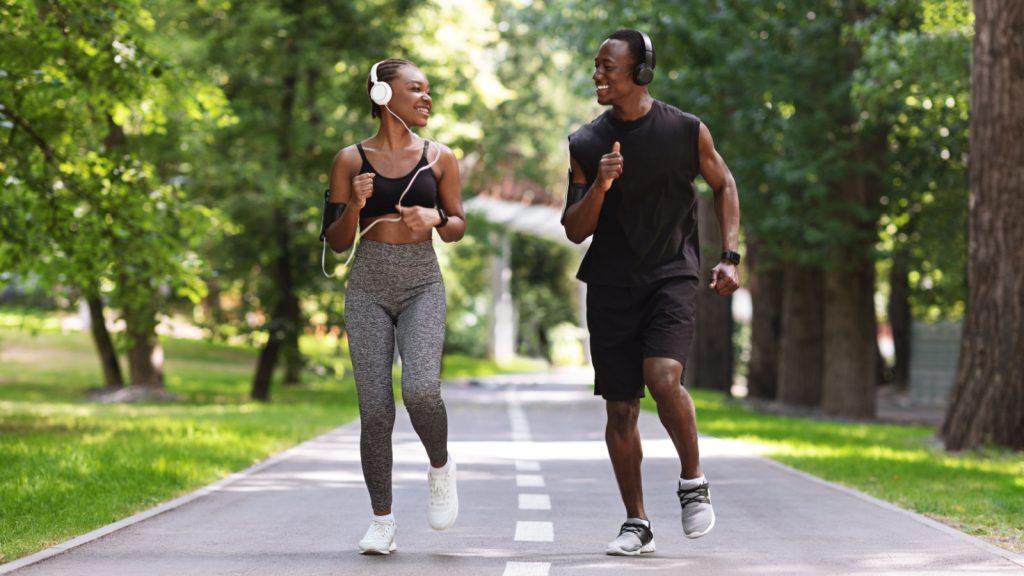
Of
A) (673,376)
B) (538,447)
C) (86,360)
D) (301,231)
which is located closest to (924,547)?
(673,376)

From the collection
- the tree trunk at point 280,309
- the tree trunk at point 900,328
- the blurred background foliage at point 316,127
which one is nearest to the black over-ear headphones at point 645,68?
the blurred background foliage at point 316,127

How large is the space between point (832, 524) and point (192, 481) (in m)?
4.42

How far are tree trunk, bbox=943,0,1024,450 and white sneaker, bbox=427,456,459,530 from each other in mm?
9202

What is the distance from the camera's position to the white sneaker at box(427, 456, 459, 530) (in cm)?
725

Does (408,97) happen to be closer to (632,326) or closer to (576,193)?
(576,193)

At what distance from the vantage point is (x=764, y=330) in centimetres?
2981

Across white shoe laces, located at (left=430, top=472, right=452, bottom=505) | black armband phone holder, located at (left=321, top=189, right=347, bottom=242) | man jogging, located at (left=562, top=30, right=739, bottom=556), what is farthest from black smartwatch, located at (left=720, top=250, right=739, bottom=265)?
black armband phone holder, located at (left=321, top=189, right=347, bottom=242)

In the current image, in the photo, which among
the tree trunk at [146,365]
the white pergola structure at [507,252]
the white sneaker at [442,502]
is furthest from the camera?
the white pergola structure at [507,252]

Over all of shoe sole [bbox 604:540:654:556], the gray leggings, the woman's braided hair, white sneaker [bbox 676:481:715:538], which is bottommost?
shoe sole [bbox 604:540:654:556]

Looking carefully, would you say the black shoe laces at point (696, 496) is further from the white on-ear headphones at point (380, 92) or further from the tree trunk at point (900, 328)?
the tree trunk at point (900, 328)

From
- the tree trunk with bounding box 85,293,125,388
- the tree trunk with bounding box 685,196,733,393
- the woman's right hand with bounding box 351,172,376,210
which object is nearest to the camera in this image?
the woman's right hand with bounding box 351,172,376,210

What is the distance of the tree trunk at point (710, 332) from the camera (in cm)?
3309

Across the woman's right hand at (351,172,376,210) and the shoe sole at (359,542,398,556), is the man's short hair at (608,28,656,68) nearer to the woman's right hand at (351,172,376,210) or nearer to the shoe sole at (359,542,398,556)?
the woman's right hand at (351,172,376,210)

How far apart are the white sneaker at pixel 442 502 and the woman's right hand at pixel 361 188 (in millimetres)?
1204
